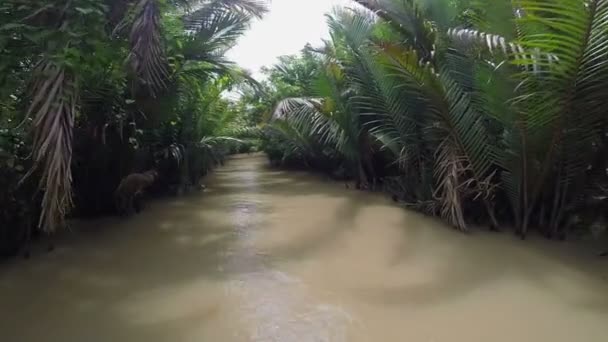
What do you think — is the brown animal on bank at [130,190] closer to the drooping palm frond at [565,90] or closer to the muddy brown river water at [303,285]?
the muddy brown river water at [303,285]

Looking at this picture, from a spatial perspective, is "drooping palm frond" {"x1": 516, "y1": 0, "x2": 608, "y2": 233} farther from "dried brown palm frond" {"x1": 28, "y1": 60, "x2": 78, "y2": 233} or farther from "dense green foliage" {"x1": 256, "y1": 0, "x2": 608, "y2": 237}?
"dried brown palm frond" {"x1": 28, "y1": 60, "x2": 78, "y2": 233}

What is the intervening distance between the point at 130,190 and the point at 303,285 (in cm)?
296

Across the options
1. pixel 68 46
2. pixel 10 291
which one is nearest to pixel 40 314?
pixel 10 291

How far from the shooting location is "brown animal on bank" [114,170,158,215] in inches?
199

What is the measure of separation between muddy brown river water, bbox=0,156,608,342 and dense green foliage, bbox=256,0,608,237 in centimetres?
49

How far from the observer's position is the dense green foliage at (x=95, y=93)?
287cm

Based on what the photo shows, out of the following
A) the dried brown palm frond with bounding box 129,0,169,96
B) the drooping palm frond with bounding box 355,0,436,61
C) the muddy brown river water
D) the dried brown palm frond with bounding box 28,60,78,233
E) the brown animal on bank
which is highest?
the drooping palm frond with bounding box 355,0,436,61

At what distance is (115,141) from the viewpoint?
16.9 feet

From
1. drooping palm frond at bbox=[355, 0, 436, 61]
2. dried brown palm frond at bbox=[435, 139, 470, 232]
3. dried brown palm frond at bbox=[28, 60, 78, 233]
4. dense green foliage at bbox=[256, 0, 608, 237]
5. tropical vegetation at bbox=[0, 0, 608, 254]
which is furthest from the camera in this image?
drooping palm frond at bbox=[355, 0, 436, 61]

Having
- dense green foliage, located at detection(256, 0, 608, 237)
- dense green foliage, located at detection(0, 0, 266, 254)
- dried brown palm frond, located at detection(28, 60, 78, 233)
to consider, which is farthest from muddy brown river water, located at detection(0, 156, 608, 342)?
dried brown palm frond, located at detection(28, 60, 78, 233)

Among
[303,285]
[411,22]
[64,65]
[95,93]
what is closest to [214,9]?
[95,93]

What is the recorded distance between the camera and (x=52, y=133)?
2.87 meters

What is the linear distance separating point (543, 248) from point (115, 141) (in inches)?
196

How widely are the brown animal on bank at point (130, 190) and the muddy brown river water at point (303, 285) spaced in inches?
12.4
